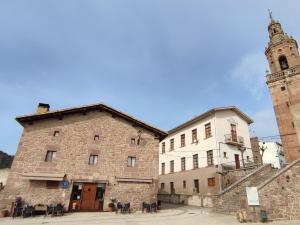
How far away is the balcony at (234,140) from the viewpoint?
22.0 metres

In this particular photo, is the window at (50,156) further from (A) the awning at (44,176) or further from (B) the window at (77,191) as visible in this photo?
(B) the window at (77,191)

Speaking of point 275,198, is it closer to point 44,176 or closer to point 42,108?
point 44,176

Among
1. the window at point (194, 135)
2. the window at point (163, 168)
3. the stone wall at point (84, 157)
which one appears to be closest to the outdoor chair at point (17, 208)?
the stone wall at point (84, 157)

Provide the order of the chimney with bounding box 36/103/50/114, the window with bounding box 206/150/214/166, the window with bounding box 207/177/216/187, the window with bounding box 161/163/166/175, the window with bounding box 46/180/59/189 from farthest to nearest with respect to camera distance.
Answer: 1. the window with bounding box 161/163/166/175
2. the window with bounding box 206/150/214/166
3. the window with bounding box 207/177/216/187
4. the chimney with bounding box 36/103/50/114
5. the window with bounding box 46/180/59/189

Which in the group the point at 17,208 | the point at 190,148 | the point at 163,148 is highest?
the point at 163,148

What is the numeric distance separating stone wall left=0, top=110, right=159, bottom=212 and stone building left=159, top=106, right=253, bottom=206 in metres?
7.37

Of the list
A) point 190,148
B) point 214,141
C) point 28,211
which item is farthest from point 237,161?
point 28,211

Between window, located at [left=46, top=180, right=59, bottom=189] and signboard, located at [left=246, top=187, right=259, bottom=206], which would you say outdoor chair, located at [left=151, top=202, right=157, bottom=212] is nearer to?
signboard, located at [left=246, top=187, right=259, bottom=206]

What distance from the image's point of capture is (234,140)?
74.7ft

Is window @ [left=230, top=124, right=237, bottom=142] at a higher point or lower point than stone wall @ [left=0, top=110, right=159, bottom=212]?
higher

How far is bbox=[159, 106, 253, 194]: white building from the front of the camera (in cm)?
2136

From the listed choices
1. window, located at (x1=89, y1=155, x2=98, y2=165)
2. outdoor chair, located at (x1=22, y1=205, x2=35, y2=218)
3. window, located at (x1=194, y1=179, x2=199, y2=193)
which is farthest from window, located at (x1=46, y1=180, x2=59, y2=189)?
window, located at (x1=194, y1=179, x2=199, y2=193)

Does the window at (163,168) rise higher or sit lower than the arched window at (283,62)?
lower

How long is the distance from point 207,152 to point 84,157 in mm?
Answer: 13792
